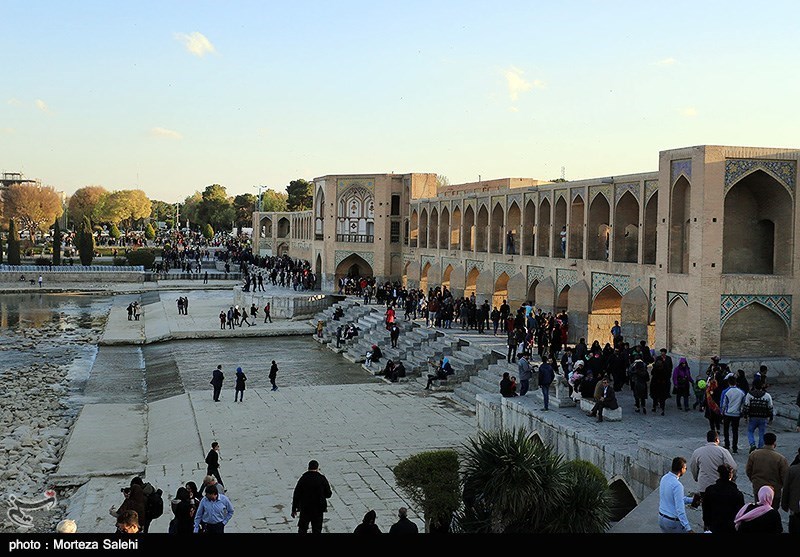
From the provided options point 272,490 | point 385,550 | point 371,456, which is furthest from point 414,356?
point 385,550

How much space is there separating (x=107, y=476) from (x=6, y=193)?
238 feet

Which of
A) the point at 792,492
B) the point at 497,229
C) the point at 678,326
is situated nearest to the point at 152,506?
the point at 792,492

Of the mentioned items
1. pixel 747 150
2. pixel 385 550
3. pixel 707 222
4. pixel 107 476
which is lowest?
pixel 107 476

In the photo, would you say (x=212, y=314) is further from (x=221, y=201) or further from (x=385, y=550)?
(x=221, y=201)

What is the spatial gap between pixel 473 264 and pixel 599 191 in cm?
863

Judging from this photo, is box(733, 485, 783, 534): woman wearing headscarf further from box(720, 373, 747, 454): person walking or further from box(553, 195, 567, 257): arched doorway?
box(553, 195, 567, 257): arched doorway

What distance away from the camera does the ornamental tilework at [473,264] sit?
28297 millimetres

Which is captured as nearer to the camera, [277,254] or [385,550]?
[385,550]

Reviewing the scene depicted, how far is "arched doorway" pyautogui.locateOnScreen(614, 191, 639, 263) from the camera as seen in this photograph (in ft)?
64.9

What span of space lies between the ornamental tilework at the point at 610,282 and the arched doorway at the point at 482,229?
8.04 m

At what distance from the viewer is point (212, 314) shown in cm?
3503

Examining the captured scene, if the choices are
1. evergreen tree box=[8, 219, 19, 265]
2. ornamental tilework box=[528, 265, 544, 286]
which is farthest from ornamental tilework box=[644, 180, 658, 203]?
evergreen tree box=[8, 219, 19, 265]

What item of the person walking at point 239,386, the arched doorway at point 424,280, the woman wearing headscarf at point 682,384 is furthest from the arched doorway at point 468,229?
the woman wearing headscarf at point 682,384

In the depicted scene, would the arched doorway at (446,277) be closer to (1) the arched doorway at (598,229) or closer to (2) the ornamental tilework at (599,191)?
(1) the arched doorway at (598,229)
